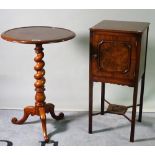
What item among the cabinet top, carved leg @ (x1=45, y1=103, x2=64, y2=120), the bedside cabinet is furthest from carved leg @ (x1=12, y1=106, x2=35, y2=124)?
the cabinet top

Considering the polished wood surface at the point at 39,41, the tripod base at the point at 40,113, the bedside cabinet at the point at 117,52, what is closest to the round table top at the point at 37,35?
the polished wood surface at the point at 39,41

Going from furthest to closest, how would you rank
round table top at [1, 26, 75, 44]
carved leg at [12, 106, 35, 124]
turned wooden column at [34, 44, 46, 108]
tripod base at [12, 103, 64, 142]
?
carved leg at [12, 106, 35, 124] → tripod base at [12, 103, 64, 142] → turned wooden column at [34, 44, 46, 108] → round table top at [1, 26, 75, 44]

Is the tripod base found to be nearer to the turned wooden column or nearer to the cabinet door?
the turned wooden column

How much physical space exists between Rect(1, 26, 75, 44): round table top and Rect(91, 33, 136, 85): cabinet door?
22 cm

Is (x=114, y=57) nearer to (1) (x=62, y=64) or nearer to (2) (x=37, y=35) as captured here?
(2) (x=37, y=35)

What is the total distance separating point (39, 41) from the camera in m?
1.97

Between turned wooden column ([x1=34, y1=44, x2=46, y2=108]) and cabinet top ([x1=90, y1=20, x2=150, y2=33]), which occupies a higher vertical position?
cabinet top ([x1=90, y1=20, x2=150, y2=33])

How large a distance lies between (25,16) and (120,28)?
96 cm

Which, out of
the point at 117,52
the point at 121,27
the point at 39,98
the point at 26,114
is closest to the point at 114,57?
the point at 117,52

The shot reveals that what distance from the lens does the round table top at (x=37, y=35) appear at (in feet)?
6.52

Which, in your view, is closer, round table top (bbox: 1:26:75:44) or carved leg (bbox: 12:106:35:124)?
round table top (bbox: 1:26:75:44)

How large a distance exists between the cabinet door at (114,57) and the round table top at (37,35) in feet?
0.74

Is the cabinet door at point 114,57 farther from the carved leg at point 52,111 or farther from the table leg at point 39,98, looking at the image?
the carved leg at point 52,111

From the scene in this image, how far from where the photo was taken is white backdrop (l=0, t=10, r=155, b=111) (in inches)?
101
